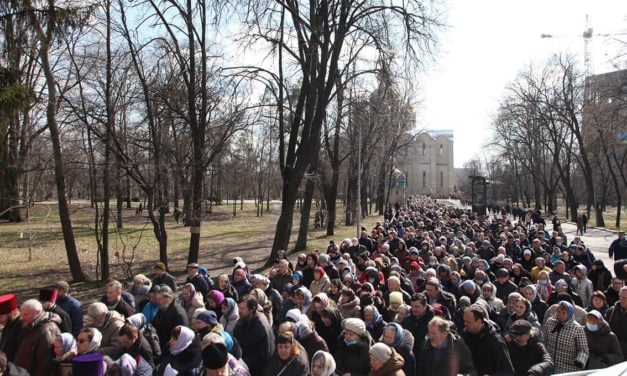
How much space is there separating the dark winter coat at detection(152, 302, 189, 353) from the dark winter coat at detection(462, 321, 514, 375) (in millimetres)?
3318

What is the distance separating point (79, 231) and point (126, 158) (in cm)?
1713

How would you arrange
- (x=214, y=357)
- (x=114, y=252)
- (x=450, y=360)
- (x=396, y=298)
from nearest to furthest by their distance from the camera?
1. (x=214, y=357)
2. (x=450, y=360)
3. (x=396, y=298)
4. (x=114, y=252)

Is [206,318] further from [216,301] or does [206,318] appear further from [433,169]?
[433,169]

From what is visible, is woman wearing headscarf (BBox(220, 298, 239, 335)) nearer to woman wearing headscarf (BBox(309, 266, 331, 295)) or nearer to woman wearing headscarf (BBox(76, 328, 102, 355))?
woman wearing headscarf (BBox(76, 328, 102, 355))

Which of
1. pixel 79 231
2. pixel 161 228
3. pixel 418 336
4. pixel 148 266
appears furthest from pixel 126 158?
pixel 79 231

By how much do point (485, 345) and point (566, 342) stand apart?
1.17 meters

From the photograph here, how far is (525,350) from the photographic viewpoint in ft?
16.9

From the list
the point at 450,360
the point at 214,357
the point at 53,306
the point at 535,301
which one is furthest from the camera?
the point at 535,301

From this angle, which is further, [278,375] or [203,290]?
[203,290]

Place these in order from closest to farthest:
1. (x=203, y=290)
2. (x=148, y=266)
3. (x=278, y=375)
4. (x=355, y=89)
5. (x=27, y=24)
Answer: (x=278, y=375), (x=203, y=290), (x=27, y=24), (x=148, y=266), (x=355, y=89)

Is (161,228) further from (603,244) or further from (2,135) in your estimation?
(603,244)

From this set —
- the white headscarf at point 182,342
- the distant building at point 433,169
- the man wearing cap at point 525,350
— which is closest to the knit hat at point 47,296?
the white headscarf at point 182,342

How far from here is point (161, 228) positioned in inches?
555

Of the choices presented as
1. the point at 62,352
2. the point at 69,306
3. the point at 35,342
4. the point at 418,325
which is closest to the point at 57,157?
the point at 69,306
